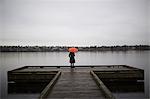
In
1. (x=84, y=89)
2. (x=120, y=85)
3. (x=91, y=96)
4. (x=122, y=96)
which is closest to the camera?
(x=91, y=96)

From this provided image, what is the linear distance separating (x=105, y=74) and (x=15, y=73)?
6.53 m

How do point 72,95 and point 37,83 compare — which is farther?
point 37,83

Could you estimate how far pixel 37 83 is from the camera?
654 inches

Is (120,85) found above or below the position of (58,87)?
below

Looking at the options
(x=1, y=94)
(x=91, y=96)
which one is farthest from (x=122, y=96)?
(x=1, y=94)

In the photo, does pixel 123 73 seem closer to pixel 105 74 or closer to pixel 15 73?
pixel 105 74

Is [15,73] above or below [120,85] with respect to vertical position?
above

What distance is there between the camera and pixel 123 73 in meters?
15.4

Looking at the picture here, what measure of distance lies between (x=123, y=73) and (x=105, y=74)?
1.30 m

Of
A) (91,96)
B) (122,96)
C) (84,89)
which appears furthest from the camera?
(122,96)

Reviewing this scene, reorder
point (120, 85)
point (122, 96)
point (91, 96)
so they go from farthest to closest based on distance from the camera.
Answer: point (120, 85) → point (122, 96) → point (91, 96)

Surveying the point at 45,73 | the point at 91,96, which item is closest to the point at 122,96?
the point at 45,73

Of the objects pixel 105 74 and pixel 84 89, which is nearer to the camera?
pixel 84 89

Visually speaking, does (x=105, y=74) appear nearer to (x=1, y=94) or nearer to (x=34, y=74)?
(x=34, y=74)
